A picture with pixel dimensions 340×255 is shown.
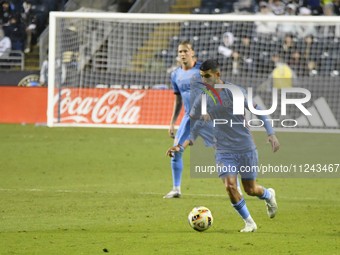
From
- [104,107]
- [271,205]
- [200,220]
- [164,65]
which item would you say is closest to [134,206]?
[200,220]

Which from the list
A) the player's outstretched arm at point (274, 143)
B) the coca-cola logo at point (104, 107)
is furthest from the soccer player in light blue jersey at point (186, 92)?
the coca-cola logo at point (104, 107)

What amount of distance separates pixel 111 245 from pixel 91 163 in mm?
5999

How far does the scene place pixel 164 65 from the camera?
17.5m

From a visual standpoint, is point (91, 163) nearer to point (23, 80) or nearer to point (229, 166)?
point (229, 166)

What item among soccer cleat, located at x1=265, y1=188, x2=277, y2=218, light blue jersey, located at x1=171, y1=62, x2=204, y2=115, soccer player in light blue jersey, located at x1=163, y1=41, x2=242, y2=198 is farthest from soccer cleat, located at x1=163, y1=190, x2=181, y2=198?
soccer cleat, located at x1=265, y1=188, x2=277, y2=218

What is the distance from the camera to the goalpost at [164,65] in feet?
51.9

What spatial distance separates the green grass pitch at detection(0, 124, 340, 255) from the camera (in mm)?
5051

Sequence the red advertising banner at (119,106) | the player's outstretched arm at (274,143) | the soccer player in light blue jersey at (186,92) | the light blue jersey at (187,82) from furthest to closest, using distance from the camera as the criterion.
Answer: the red advertising banner at (119,106) → the light blue jersey at (187,82) → the soccer player in light blue jersey at (186,92) → the player's outstretched arm at (274,143)

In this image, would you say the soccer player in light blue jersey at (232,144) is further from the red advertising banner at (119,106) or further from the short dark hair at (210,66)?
the red advertising banner at (119,106)

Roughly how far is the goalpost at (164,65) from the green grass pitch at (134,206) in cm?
279


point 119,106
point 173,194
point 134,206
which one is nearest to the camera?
point 134,206

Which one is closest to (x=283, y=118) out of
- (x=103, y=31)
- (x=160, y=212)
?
(x=103, y=31)

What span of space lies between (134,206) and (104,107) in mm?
9349

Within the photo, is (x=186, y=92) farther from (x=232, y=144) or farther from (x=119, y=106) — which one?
(x=119, y=106)
